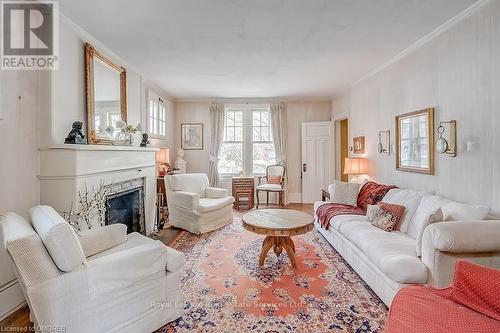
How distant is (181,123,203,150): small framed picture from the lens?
655cm

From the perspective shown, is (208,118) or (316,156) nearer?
(316,156)

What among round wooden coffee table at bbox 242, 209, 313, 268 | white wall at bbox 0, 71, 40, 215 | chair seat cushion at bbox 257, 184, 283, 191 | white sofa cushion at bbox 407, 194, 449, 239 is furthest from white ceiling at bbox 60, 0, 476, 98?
chair seat cushion at bbox 257, 184, 283, 191

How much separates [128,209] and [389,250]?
10.8ft

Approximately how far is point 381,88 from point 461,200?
223 centimetres

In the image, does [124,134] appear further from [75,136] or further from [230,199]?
[230,199]

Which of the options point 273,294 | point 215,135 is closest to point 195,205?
point 273,294

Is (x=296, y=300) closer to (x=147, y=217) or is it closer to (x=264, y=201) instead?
(x=147, y=217)

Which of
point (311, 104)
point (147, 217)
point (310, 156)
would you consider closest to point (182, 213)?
point (147, 217)

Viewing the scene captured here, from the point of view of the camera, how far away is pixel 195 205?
13.4 feet

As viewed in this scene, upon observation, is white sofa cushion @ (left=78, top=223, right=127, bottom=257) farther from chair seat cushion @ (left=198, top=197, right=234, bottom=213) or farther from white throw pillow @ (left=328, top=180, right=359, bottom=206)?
white throw pillow @ (left=328, top=180, right=359, bottom=206)

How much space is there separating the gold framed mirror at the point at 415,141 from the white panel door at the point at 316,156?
2635 mm

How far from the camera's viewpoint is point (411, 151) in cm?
347

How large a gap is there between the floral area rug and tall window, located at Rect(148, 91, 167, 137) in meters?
2.58

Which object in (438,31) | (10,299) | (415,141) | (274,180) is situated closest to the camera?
(10,299)
